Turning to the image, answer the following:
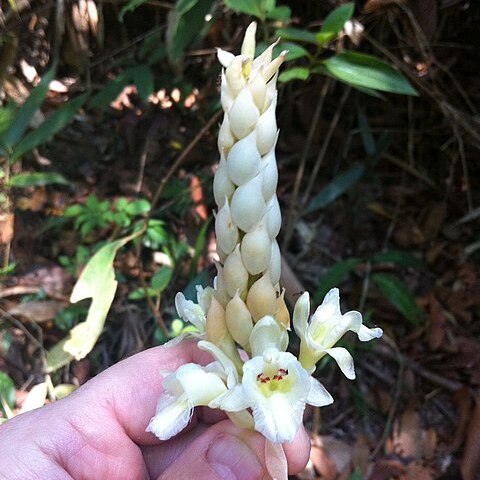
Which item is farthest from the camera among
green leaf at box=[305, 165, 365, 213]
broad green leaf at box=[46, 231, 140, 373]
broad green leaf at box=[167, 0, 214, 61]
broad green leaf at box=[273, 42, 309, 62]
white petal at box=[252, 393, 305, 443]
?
green leaf at box=[305, 165, 365, 213]

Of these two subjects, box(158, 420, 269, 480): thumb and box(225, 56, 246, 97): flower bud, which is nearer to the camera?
box(225, 56, 246, 97): flower bud

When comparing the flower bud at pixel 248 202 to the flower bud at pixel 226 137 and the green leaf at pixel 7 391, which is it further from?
the green leaf at pixel 7 391

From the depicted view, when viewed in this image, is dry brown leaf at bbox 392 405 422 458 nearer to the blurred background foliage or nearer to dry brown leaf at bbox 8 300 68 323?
the blurred background foliage

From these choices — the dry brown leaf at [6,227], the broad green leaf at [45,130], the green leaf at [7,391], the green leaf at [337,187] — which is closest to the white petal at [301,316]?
the green leaf at [7,391]

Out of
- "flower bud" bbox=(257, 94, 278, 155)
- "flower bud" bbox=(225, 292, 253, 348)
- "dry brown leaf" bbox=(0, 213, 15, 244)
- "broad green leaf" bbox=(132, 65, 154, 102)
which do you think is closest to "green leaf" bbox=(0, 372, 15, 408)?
"dry brown leaf" bbox=(0, 213, 15, 244)

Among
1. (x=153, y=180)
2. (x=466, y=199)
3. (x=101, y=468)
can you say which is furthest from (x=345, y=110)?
(x=101, y=468)

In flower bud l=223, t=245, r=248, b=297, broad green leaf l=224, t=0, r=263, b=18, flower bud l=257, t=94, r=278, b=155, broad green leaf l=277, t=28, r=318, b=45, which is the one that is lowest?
flower bud l=223, t=245, r=248, b=297

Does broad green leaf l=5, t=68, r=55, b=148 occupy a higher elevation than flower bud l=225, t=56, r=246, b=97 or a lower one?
lower
